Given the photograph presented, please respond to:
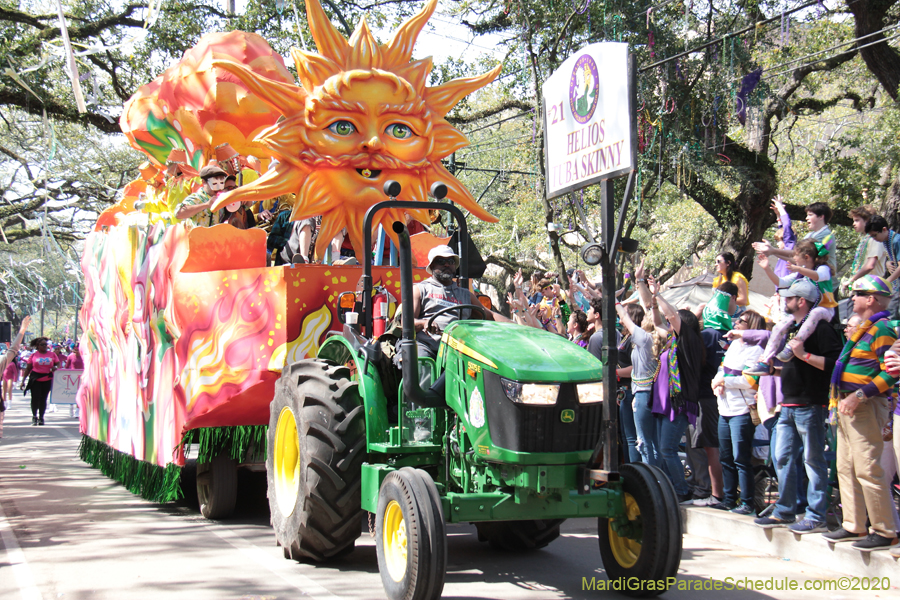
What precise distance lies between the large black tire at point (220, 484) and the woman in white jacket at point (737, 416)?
13.8ft

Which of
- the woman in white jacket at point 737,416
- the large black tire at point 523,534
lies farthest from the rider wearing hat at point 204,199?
the woman in white jacket at point 737,416

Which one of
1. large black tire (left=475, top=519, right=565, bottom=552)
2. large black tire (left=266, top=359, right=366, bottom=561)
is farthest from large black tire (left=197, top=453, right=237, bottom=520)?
large black tire (left=475, top=519, right=565, bottom=552)

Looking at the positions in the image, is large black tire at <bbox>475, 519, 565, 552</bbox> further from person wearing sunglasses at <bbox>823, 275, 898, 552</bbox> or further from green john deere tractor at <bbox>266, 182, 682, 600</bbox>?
person wearing sunglasses at <bbox>823, 275, 898, 552</bbox>

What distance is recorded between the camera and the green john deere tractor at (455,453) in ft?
15.1

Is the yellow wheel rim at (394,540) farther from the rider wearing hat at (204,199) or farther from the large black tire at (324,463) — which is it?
the rider wearing hat at (204,199)

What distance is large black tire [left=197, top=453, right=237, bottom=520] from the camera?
7398mm

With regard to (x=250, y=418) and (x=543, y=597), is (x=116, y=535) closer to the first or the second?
(x=250, y=418)

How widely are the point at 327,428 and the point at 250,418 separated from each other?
182 centimetres

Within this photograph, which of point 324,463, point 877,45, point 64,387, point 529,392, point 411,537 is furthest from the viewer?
point 64,387

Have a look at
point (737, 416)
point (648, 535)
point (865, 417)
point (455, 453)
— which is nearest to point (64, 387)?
point (737, 416)

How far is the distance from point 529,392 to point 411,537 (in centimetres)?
98

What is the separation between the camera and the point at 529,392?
180 inches

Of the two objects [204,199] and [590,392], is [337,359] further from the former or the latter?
[204,199]

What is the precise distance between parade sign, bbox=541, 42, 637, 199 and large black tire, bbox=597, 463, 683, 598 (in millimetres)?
1713
